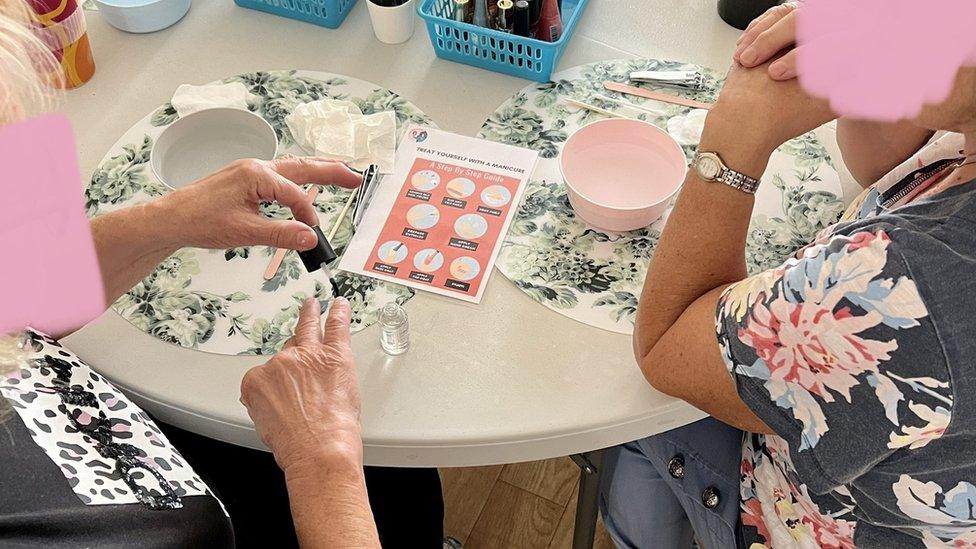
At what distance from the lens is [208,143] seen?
1206mm

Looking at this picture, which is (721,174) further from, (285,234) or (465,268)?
(285,234)

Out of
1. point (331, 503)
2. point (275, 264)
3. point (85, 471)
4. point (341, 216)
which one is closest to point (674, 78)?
point (341, 216)

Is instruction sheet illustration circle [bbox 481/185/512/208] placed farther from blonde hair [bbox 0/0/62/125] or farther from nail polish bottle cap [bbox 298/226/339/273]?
blonde hair [bbox 0/0/62/125]

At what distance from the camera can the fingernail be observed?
90cm

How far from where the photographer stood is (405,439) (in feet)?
2.97

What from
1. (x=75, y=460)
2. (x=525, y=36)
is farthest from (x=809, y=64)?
(x=75, y=460)

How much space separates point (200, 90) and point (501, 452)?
0.71m

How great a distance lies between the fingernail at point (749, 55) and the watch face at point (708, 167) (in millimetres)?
112

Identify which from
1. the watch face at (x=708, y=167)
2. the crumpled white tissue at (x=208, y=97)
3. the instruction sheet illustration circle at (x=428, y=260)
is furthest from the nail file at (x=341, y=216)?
the watch face at (x=708, y=167)

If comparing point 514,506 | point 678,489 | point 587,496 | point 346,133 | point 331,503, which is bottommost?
point 514,506

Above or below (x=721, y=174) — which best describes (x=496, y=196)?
below

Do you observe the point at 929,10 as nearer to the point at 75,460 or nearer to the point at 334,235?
the point at 334,235

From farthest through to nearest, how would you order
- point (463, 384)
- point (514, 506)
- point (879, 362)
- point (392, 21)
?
point (514, 506), point (392, 21), point (463, 384), point (879, 362)

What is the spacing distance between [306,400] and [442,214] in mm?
320
